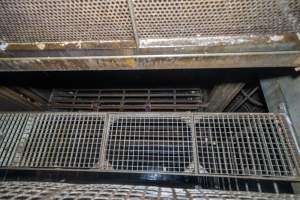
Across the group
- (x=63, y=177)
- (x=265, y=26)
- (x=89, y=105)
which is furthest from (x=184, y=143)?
(x=63, y=177)

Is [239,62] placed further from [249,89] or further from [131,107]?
[131,107]

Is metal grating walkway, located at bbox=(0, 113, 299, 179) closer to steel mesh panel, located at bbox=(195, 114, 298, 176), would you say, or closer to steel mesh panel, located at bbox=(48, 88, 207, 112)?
steel mesh panel, located at bbox=(195, 114, 298, 176)

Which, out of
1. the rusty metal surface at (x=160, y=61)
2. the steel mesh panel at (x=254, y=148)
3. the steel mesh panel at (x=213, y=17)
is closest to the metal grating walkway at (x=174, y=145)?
the steel mesh panel at (x=254, y=148)

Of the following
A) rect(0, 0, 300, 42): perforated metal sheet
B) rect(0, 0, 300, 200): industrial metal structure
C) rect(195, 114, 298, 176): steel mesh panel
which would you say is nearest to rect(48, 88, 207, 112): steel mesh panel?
rect(0, 0, 300, 200): industrial metal structure

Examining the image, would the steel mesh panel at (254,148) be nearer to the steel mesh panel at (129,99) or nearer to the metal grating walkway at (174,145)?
the metal grating walkway at (174,145)

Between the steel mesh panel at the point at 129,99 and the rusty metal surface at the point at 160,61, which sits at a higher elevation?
the steel mesh panel at the point at 129,99

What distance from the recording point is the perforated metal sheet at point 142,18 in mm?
1000

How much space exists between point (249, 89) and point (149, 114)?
1.43 m

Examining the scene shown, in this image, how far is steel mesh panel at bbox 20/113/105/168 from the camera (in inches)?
73.5

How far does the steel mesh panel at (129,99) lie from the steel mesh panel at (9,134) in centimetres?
90

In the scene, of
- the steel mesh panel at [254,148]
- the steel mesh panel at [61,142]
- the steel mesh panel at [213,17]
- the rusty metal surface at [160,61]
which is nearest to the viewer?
the steel mesh panel at [213,17]

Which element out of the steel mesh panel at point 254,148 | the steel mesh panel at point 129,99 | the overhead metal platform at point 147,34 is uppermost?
the steel mesh panel at point 129,99

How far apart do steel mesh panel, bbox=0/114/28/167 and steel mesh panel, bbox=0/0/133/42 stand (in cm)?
119

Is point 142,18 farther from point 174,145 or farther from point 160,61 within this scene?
point 174,145
